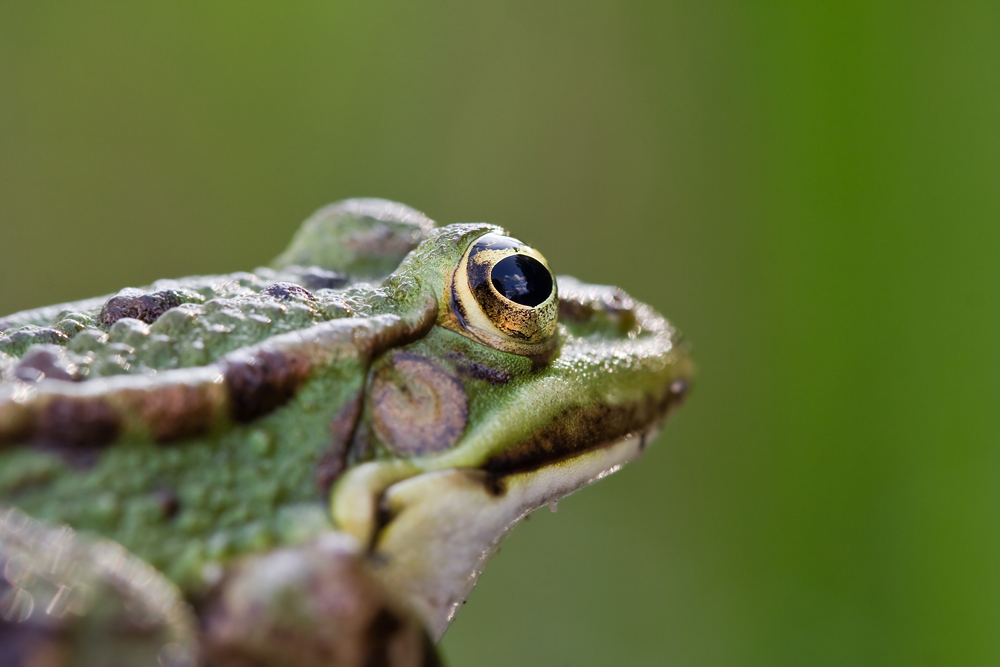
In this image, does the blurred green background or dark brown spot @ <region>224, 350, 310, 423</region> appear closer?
dark brown spot @ <region>224, 350, 310, 423</region>

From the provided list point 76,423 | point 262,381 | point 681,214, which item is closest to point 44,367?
point 76,423

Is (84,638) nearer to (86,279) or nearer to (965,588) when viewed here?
(965,588)

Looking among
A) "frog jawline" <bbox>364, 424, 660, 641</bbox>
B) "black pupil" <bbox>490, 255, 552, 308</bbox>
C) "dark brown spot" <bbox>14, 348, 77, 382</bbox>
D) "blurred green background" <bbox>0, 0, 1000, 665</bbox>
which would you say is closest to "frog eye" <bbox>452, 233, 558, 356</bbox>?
"black pupil" <bbox>490, 255, 552, 308</bbox>

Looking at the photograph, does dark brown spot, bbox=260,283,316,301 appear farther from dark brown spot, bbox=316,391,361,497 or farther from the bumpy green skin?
dark brown spot, bbox=316,391,361,497

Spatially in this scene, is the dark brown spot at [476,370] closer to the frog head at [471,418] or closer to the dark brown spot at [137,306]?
the frog head at [471,418]

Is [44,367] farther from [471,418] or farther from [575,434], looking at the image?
[575,434]

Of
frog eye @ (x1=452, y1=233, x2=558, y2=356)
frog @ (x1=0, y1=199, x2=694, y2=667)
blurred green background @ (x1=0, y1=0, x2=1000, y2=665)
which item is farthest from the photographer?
blurred green background @ (x1=0, y1=0, x2=1000, y2=665)
